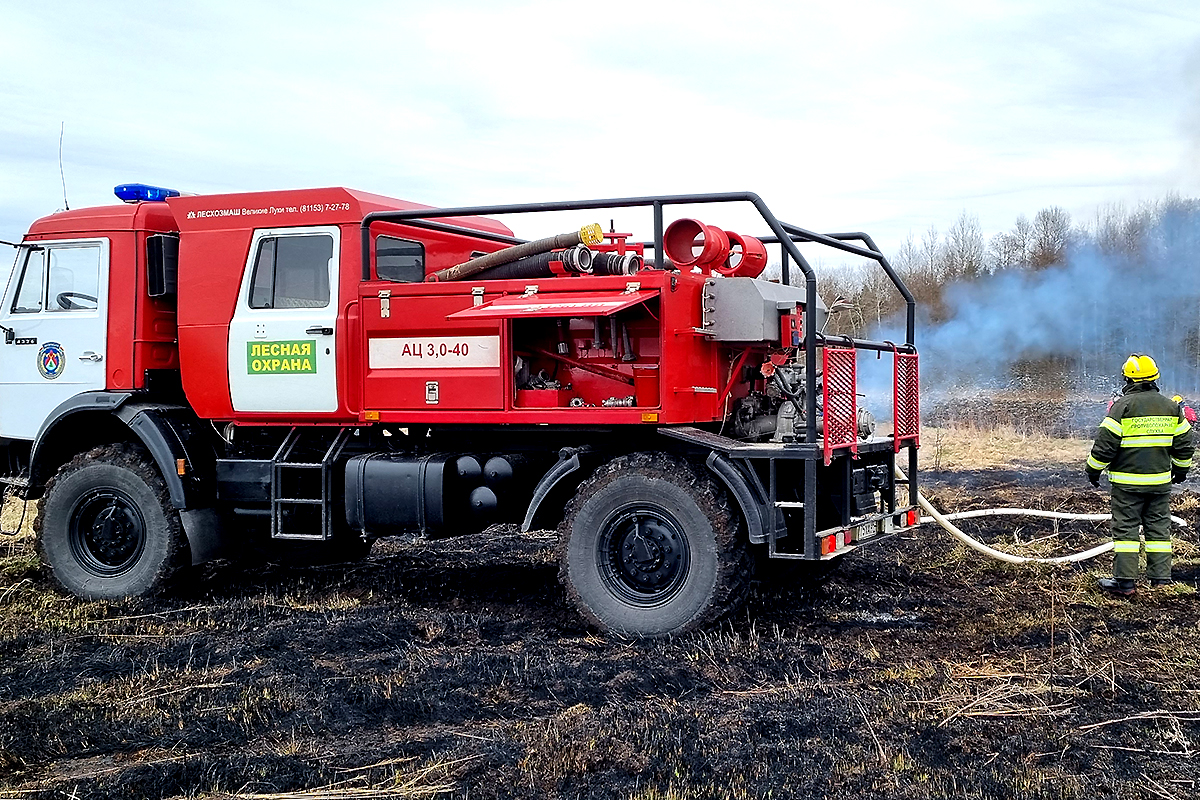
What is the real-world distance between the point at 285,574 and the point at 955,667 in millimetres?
5656

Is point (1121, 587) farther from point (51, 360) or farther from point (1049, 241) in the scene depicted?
point (1049, 241)

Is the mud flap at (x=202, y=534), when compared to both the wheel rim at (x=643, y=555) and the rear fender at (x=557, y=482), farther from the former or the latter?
the wheel rim at (x=643, y=555)

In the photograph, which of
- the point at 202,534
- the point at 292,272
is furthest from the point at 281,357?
the point at 202,534

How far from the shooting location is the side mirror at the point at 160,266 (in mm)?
8797

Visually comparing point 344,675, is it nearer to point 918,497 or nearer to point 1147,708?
point 1147,708

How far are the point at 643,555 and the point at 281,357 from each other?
9.85 feet

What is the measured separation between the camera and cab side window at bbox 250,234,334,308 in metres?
8.26

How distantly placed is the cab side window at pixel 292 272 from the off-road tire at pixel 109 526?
Result: 62.0 inches

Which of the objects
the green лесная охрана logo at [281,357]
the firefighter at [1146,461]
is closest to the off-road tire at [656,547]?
the green лесная охрана logo at [281,357]

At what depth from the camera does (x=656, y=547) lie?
721cm

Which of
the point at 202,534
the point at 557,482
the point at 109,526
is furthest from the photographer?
the point at 109,526

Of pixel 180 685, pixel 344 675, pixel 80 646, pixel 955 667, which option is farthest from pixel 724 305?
pixel 80 646

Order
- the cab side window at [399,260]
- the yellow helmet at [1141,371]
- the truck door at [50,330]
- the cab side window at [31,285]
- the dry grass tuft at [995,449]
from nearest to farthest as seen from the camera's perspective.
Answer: the cab side window at [399,260], the yellow helmet at [1141,371], the truck door at [50,330], the cab side window at [31,285], the dry grass tuft at [995,449]

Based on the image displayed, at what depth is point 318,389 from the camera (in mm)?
8180
